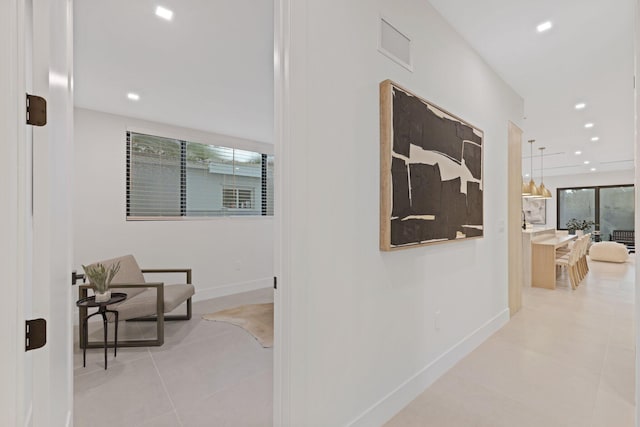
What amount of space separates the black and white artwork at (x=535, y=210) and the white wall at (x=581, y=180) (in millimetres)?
153

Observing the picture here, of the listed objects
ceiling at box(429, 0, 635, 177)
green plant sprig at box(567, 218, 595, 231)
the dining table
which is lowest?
the dining table

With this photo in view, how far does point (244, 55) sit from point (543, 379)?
349cm

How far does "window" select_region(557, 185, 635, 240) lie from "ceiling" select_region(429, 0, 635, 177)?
20.9ft

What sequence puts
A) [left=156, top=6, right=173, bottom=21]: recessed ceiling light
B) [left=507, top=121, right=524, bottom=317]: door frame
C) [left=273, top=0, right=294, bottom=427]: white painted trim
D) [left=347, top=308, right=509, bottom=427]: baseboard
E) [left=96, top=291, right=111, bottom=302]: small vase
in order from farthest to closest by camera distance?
[left=507, top=121, right=524, bottom=317]: door frame
[left=96, top=291, right=111, bottom=302]: small vase
[left=156, top=6, right=173, bottom=21]: recessed ceiling light
[left=347, top=308, right=509, bottom=427]: baseboard
[left=273, top=0, right=294, bottom=427]: white painted trim

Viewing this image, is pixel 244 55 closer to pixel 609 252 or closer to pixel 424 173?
pixel 424 173

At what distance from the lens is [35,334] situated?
88 centimetres

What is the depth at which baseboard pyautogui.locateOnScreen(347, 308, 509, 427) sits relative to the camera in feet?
5.75

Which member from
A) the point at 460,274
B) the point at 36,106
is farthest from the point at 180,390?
the point at 460,274

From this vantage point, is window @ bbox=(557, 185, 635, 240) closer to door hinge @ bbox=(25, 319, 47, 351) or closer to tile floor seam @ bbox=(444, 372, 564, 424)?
tile floor seam @ bbox=(444, 372, 564, 424)

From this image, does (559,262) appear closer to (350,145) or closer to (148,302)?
(350,145)

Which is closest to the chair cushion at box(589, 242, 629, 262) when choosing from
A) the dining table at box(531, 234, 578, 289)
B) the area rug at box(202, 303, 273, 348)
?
the dining table at box(531, 234, 578, 289)

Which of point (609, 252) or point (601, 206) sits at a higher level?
point (601, 206)

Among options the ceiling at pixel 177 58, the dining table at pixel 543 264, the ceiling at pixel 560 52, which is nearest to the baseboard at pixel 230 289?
the ceiling at pixel 177 58

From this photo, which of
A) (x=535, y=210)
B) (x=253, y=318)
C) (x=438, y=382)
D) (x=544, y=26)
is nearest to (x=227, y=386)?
(x=253, y=318)
